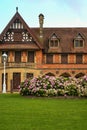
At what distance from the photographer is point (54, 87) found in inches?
1249

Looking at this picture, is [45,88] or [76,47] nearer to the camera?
[45,88]

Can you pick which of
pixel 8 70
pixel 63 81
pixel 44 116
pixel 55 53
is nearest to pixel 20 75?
pixel 8 70

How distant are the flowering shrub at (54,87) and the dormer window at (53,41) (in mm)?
27283

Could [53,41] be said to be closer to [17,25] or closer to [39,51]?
[39,51]

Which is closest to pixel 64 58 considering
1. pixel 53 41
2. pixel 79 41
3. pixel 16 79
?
pixel 53 41

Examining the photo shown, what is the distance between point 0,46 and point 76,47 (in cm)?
Answer: 1041

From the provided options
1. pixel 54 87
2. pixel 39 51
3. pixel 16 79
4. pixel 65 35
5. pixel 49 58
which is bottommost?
pixel 54 87

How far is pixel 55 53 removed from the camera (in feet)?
197

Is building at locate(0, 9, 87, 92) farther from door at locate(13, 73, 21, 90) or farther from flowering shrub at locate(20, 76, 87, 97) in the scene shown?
flowering shrub at locate(20, 76, 87, 97)

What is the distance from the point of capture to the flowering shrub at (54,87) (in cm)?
3089

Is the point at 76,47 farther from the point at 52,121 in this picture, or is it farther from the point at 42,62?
the point at 52,121

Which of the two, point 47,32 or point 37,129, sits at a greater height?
point 47,32

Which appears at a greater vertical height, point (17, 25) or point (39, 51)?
point (17, 25)

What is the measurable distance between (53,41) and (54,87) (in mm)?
29095
